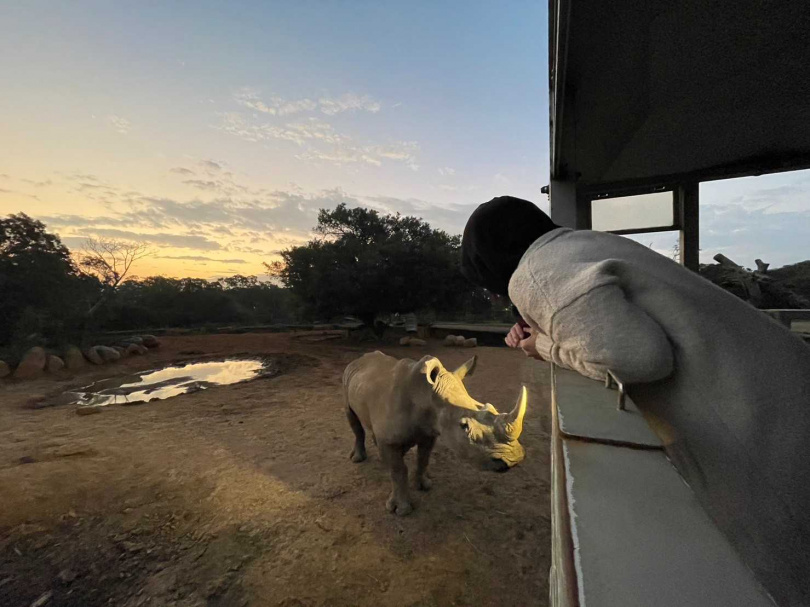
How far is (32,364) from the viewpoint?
30.3 feet

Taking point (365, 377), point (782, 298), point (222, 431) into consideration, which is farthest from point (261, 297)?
point (782, 298)

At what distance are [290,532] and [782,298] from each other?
7.72 m

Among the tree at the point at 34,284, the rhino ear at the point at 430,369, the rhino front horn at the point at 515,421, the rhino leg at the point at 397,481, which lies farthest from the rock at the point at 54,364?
the rhino front horn at the point at 515,421

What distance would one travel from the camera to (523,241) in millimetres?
1010

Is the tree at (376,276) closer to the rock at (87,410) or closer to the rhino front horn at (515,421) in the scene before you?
the rock at (87,410)

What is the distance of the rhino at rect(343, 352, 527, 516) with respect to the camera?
2454 mm

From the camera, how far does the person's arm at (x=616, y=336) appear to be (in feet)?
2.13

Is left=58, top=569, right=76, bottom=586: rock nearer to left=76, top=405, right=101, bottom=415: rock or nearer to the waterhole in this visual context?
left=76, top=405, right=101, bottom=415: rock

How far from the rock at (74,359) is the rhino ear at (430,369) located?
12.2 m


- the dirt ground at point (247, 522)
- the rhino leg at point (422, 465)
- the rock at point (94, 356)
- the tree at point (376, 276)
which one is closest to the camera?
the dirt ground at point (247, 522)

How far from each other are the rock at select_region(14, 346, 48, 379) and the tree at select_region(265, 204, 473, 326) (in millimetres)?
8170

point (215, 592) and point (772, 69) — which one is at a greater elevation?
point (772, 69)

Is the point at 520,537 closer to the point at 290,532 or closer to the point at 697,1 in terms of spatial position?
the point at 290,532

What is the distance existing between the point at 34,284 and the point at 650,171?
16.2 m
